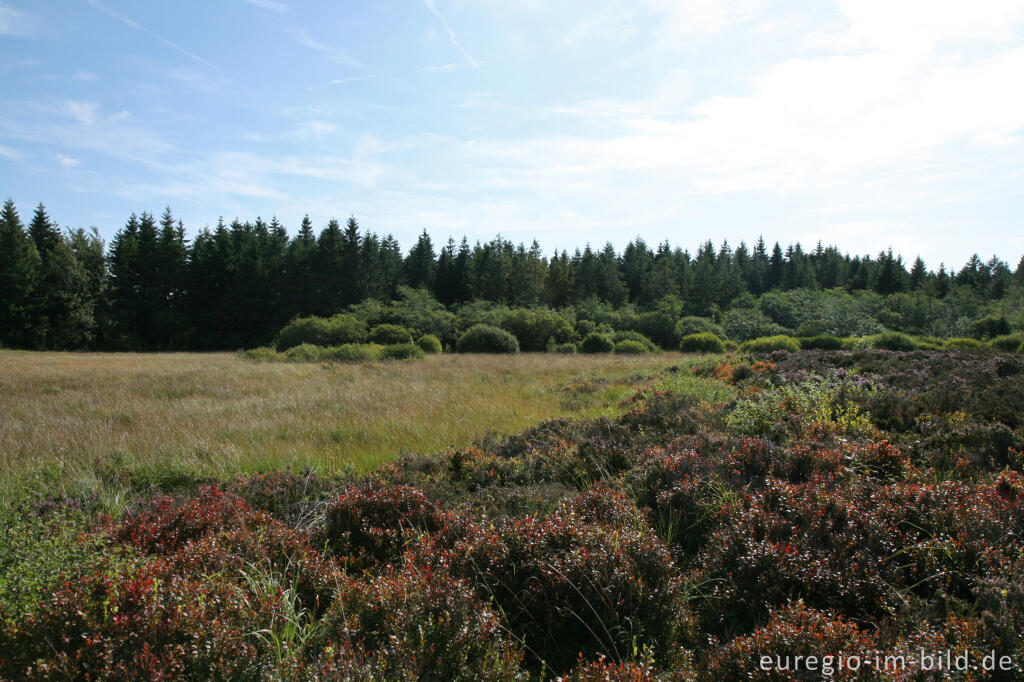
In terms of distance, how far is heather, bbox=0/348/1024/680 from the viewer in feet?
5.88

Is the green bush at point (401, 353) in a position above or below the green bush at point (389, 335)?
below

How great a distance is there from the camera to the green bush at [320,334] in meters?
29.3

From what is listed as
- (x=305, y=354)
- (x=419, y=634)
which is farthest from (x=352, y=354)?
(x=419, y=634)

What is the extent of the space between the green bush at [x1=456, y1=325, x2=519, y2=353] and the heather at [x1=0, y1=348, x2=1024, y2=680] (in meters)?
23.2

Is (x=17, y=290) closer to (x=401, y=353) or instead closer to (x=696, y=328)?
(x=401, y=353)

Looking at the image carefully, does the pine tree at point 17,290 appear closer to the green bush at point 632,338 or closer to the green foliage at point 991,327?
the green bush at point 632,338

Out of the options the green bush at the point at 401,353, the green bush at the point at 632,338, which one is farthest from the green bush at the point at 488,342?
the green bush at the point at 632,338

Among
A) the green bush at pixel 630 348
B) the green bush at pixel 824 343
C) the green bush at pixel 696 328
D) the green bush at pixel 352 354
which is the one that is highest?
the green bush at pixel 696 328

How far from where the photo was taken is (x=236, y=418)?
733 centimetres

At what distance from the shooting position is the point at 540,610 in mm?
2357

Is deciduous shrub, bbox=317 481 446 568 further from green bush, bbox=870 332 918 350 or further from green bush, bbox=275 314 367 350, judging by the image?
green bush, bbox=275 314 367 350

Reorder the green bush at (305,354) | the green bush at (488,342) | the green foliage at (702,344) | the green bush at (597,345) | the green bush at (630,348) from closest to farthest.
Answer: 1. the green bush at (305,354)
2. the green foliage at (702,344)
3. the green bush at (488,342)
4. the green bush at (630,348)
5. the green bush at (597,345)

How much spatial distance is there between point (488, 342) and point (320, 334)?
9818 millimetres

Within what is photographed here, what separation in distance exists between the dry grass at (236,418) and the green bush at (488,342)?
44.8 feet
